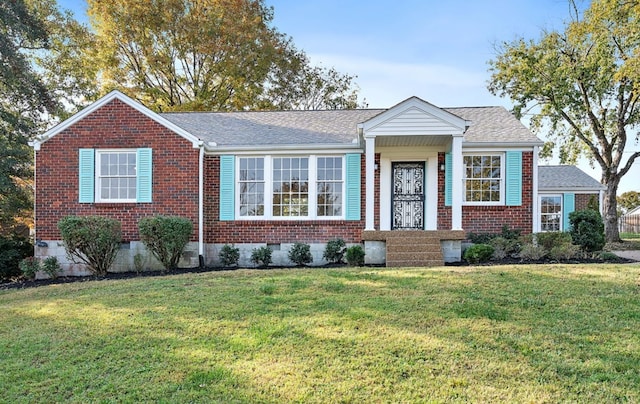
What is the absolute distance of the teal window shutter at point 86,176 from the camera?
36.1 ft

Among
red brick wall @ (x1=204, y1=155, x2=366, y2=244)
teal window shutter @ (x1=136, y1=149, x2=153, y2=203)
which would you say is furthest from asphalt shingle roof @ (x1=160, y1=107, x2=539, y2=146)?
teal window shutter @ (x1=136, y1=149, x2=153, y2=203)

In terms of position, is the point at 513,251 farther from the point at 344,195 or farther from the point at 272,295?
the point at 272,295

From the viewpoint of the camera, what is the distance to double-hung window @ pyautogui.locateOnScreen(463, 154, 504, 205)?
1144 centimetres

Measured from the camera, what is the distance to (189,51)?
79.0 feet

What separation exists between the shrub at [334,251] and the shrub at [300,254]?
18.0 inches

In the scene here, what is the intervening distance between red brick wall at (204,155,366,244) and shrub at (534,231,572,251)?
15.1ft

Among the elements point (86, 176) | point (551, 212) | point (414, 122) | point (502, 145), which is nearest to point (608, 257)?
point (502, 145)

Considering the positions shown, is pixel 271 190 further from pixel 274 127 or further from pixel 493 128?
pixel 493 128

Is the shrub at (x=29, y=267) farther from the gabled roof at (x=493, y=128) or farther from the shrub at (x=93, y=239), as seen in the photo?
the gabled roof at (x=493, y=128)

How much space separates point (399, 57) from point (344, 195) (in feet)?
21.5

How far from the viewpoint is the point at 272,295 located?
6.39 meters

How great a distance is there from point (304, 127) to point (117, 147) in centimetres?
539

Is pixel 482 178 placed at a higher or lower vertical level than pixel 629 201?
lower

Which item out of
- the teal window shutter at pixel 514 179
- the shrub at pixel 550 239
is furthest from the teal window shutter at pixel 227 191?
the shrub at pixel 550 239
